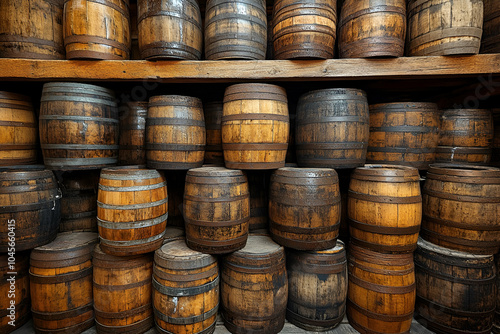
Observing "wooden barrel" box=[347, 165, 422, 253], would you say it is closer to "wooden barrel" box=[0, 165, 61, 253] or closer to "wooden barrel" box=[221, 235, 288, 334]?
"wooden barrel" box=[221, 235, 288, 334]

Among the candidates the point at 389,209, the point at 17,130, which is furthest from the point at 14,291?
the point at 389,209

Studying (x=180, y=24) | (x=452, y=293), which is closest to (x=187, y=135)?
(x=180, y=24)

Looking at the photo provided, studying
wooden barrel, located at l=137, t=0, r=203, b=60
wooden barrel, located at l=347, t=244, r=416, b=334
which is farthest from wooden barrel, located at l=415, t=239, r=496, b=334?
wooden barrel, located at l=137, t=0, r=203, b=60

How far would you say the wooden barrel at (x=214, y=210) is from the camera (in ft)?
7.22

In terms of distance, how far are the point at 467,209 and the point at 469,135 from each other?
1.06 metres

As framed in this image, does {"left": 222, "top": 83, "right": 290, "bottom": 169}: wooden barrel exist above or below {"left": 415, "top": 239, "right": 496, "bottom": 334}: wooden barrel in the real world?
above

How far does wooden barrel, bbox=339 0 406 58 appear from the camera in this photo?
2.29 meters

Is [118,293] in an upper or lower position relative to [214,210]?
lower

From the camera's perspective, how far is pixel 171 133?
2.33 m

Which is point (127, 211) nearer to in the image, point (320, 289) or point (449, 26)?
point (320, 289)

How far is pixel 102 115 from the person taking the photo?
2.41m

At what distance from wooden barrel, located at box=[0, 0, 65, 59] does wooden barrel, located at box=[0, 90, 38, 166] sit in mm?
482

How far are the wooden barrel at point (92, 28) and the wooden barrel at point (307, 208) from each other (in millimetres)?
2275

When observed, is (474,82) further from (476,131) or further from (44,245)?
(44,245)
